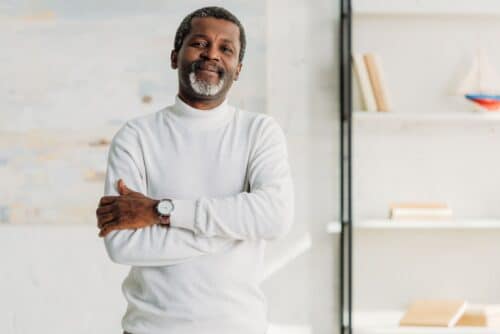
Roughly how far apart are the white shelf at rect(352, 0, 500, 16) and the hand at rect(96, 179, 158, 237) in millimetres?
1656

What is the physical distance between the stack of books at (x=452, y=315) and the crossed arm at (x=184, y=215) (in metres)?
1.35

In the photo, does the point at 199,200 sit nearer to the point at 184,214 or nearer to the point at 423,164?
the point at 184,214

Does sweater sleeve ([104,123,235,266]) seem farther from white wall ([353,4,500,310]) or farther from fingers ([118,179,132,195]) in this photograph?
white wall ([353,4,500,310])

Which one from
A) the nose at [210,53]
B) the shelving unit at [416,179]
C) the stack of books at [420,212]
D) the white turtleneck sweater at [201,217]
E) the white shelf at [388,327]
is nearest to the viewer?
the white turtleneck sweater at [201,217]

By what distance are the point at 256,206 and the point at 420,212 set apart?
1.45 metres

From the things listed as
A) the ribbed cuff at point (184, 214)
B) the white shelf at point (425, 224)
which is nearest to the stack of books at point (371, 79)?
the white shelf at point (425, 224)

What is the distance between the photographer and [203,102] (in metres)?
1.86

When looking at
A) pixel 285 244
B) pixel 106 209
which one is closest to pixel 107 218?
pixel 106 209

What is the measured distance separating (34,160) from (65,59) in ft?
1.34

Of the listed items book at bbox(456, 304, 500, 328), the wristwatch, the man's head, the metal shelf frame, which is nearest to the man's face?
the man's head

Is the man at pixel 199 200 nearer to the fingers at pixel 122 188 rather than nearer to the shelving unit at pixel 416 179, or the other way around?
the fingers at pixel 122 188

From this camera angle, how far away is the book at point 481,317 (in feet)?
9.99

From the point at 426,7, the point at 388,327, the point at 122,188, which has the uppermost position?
the point at 426,7

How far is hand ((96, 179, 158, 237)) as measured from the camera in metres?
1.78
